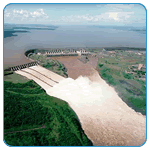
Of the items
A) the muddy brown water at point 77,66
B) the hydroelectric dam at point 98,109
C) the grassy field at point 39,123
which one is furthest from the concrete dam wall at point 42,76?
the grassy field at point 39,123

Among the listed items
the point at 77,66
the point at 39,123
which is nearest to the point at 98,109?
the point at 39,123

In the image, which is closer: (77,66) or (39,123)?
(39,123)

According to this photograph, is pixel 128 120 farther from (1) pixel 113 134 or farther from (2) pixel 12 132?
(2) pixel 12 132

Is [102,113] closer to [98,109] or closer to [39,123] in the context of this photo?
[98,109]

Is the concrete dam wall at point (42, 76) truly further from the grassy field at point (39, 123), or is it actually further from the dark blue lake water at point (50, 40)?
the dark blue lake water at point (50, 40)

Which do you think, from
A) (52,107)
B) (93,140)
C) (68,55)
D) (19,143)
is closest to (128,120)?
(93,140)

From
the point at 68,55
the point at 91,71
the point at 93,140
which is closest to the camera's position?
the point at 93,140

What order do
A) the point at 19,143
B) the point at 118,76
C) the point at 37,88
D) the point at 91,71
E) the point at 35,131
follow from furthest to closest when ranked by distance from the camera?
the point at 91,71, the point at 118,76, the point at 37,88, the point at 35,131, the point at 19,143

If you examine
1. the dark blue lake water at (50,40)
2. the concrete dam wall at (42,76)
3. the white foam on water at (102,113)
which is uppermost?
the dark blue lake water at (50,40)
